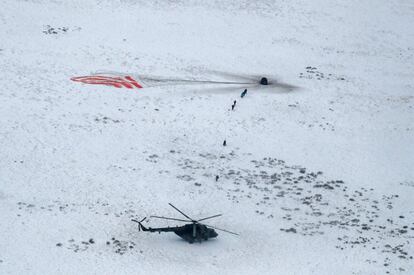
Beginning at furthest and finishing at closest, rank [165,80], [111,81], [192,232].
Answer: [165,80] → [111,81] → [192,232]

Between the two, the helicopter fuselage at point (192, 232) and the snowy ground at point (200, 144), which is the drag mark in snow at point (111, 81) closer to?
the snowy ground at point (200, 144)

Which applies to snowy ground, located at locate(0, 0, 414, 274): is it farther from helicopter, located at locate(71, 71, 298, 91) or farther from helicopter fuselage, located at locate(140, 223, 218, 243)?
helicopter, located at locate(71, 71, 298, 91)

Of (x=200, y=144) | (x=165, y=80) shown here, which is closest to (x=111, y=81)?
(x=165, y=80)

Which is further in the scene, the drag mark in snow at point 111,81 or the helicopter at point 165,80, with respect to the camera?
the helicopter at point 165,80

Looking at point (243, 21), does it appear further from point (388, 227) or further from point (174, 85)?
point (388, 227)

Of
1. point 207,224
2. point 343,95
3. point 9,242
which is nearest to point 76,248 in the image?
point 9,242

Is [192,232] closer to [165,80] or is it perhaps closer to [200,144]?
[200,144]

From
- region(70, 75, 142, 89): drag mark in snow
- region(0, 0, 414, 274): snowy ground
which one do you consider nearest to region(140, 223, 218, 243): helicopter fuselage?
region(0, 0, 414, 274): snowy ground

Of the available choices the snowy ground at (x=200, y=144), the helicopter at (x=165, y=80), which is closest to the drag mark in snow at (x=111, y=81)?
the helicopter at (x=165, y=80)
